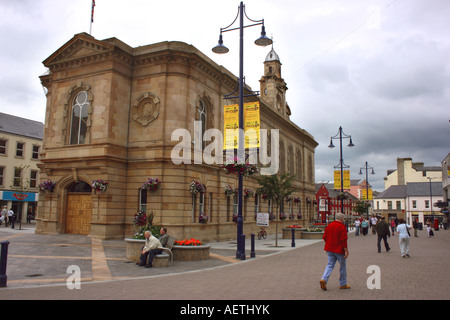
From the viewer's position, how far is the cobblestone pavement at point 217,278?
788 centimetres

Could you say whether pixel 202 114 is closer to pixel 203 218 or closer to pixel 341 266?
pixel 203 218

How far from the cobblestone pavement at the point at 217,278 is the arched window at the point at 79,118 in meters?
8.91

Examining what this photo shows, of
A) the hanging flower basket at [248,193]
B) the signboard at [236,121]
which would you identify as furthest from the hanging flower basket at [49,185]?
the hanging flower basket at [248,193]

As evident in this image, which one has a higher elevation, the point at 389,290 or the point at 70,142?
the point at 70,142

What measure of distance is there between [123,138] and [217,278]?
14.1m

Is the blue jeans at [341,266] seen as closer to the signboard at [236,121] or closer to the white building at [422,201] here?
the signboard at [236,121]

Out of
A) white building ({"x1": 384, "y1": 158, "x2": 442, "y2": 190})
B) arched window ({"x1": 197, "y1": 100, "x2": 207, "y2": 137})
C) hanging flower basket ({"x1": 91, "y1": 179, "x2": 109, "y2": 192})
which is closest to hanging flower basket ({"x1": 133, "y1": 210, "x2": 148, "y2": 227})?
hanging flower basket ({"x1": 91, "y1": 179, "x2": 109, "y2": 192})

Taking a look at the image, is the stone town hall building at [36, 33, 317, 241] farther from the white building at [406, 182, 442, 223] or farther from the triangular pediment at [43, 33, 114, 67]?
the white building at [406, 182, 442, 223]

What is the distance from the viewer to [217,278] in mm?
10125

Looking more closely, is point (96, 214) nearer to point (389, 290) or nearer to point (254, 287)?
point (254, 287)

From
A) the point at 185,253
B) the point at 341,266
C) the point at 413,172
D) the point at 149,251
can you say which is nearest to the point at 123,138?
the point at 185,253
